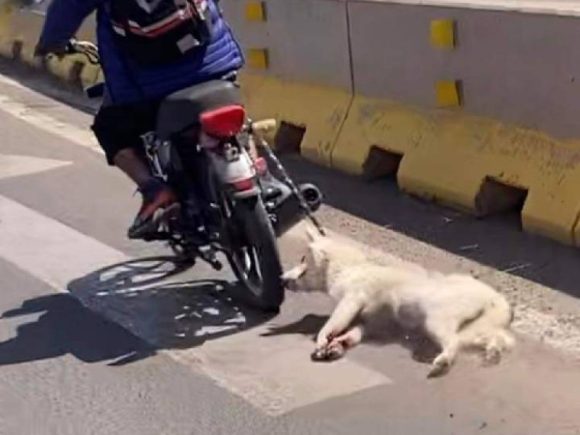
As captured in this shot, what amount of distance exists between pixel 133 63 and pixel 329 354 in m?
1.68

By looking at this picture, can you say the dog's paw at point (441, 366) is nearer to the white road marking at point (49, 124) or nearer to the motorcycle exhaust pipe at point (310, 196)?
the motorcycle exhaust pipe at point (310, 196)

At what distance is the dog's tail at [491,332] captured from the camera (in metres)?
6.15

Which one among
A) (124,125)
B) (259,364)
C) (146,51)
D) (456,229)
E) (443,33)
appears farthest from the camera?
(443,33)

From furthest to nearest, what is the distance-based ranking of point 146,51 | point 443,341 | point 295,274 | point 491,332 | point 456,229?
point 456,229 < point 146,51 < point 295,274 < point 491,332 < point 443,341

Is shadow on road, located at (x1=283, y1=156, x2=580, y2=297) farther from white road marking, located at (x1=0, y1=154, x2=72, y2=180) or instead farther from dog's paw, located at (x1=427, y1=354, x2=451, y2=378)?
white road marking, located at (x1=0, y1=154, x2=72, y2=180)

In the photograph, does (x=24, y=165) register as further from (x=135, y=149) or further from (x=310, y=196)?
(x=310, y=196)

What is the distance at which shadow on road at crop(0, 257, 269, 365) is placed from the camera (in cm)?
668

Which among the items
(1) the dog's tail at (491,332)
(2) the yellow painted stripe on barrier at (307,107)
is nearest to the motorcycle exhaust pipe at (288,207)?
(1) the dog's tail at (491,332)

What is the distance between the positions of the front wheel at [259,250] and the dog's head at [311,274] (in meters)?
0.06

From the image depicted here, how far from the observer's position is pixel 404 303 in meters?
6.42

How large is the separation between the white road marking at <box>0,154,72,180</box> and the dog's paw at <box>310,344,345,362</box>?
13.7ft

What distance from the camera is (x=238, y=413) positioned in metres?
5.80

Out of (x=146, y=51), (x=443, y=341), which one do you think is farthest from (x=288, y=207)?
(x=443, y=341)

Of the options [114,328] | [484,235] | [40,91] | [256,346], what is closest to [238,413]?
[256,346]
